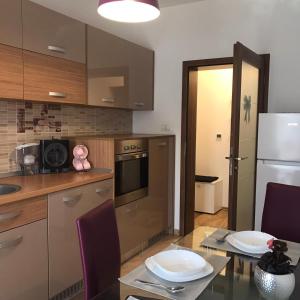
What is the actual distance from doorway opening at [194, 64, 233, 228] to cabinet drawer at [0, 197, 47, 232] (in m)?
2.94

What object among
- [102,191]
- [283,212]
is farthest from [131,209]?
[283,212]

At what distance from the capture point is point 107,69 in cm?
298

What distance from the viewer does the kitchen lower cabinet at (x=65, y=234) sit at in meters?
2.16

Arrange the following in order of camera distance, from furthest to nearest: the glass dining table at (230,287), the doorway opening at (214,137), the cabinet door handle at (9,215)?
the doorway opening at (214,137) < the cabinet door handle at (9,215) < the glass dining table at (230,287)

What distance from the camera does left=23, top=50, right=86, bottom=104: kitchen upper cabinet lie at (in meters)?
2.27

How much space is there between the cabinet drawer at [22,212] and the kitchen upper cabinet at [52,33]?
1.04 metres

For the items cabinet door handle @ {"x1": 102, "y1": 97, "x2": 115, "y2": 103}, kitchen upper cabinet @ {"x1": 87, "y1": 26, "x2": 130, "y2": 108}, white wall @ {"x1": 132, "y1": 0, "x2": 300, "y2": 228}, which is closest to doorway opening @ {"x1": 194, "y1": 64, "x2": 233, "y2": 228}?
white wall @ {"x1": 132, "y1": 0, "x2": 300, "y2": 228}

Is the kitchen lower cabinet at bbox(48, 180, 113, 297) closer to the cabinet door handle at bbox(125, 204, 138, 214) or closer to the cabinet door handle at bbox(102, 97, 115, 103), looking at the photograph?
the cabinet door handle at bbox(125, 204, 138, 214)

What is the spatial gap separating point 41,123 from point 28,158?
0.36 metres

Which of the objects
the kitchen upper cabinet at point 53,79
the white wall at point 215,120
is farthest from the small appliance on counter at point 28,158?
the white wall at point 215,120

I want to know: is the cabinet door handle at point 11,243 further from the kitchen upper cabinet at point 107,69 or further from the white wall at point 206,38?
the white wall at point 206,38

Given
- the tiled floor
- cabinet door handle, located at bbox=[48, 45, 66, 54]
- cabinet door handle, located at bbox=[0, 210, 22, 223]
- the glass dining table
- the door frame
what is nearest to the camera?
the glass dining table

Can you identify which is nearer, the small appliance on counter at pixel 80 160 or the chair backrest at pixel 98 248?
the chair backrest at pixel 98 248

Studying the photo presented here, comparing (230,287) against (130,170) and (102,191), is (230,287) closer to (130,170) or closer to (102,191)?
(102,191)
